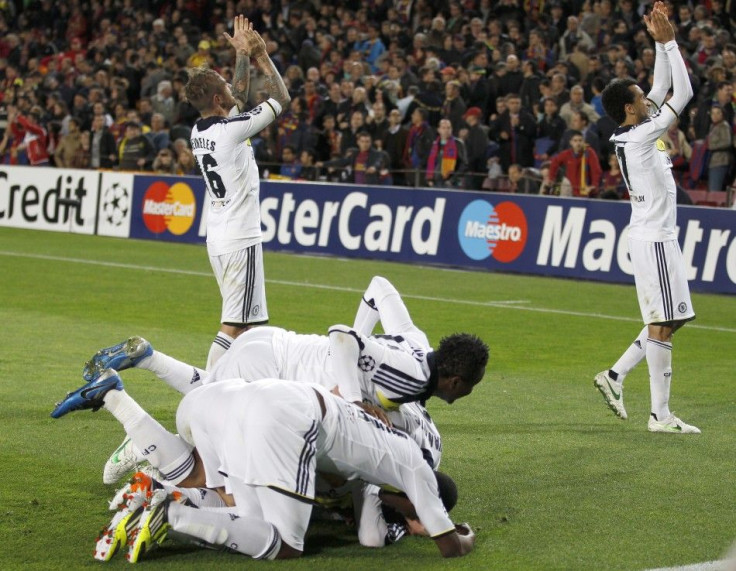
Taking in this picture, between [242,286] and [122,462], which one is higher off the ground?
[242,286]

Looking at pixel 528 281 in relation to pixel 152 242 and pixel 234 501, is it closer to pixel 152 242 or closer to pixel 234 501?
pixel 152 242

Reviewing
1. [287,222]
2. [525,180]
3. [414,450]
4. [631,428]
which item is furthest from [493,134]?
[414,450]

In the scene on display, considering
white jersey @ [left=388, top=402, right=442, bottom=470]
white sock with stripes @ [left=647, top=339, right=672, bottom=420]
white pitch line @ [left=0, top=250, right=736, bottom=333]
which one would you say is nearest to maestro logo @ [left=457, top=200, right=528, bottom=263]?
white pitch line @ [left=0, top=250, right=736, bottom=333]

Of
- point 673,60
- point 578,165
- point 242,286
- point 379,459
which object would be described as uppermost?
point 673,60

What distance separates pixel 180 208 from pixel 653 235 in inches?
565

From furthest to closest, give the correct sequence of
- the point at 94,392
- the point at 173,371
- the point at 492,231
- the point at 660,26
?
the point at 492,231 → the point at 660,26 → the point at 173,371 → the point at 94,392

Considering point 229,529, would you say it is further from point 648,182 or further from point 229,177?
point 648,182

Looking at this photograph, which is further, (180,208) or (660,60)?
(180,208)

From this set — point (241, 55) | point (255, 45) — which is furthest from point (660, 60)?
point (241, 55)

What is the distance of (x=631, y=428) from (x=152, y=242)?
14.6 metres

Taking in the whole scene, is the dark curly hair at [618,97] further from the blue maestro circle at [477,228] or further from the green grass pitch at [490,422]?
the blue maestro circle at [477,228]

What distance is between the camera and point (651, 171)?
26.6ft

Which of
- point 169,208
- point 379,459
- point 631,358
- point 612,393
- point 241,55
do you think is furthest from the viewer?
point 169,208

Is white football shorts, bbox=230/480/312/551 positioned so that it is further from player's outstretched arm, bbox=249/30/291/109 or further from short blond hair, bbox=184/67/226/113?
player's outstretched arm, bbox=249/30/291/109
